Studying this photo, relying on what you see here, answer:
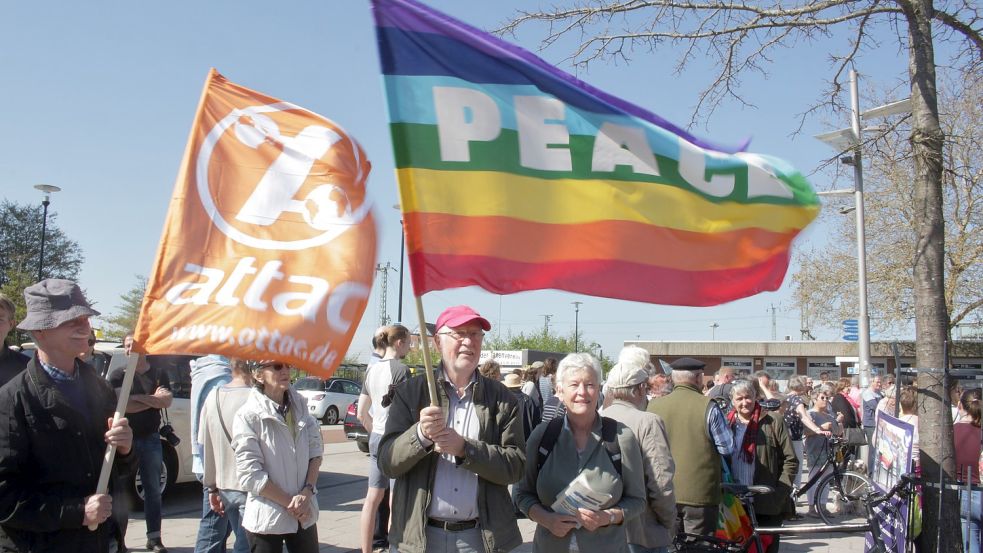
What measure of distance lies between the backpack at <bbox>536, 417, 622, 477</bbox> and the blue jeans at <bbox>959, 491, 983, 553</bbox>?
3010 millimetres

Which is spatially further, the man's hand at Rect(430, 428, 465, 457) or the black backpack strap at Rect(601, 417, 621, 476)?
the black backpack strap at Rect(601, 417, 621, 476)

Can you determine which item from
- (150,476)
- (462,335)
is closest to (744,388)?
(462,335)

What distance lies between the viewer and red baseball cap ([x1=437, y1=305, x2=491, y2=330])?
3.67 metres

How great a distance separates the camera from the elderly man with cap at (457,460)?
350 cm

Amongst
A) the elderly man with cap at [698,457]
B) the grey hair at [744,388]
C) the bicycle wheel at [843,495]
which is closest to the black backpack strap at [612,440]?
the elderly man with cap at [698,457]

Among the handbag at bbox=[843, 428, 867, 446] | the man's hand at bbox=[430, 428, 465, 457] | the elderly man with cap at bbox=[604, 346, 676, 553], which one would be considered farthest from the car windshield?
the man's hand at bbox=[430, 428, 465, 457]

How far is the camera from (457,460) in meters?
3.50

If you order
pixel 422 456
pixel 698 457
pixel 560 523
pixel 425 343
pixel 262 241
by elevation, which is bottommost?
pixel 560 523

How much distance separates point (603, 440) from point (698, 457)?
1746mm

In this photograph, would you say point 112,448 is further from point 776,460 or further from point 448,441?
point 776,460

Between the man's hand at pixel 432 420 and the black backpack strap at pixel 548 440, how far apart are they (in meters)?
0.89

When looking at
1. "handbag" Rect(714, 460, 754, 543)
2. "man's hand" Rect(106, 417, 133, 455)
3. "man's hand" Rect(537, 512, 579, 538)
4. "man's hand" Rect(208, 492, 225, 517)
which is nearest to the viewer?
"man's hand" Rect(106, 417, 133, 455)

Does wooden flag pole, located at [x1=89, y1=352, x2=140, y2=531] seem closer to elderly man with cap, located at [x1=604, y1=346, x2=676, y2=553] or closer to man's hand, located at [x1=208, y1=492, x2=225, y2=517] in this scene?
man's hand, located at [x1=208, y1=492, x2=225, y2=517]

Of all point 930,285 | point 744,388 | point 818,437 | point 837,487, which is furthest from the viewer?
point 818,437
